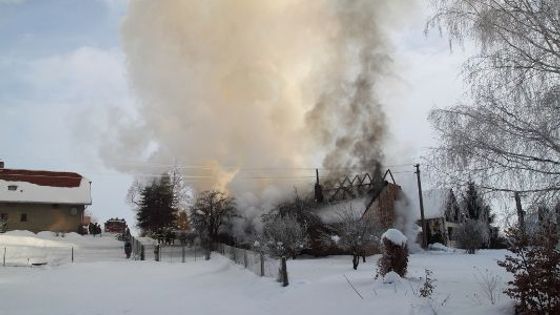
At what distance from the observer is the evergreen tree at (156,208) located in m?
50.8

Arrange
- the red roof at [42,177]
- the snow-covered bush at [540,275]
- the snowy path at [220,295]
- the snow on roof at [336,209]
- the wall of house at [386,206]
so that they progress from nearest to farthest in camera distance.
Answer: the snow-covered bush at [540,275], the snowy path at [220,295], the snow on roof at [336,209], the wall of house at [386,206], the red roof at [42,177]

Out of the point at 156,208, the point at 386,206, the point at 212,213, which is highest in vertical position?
the point at 156,208

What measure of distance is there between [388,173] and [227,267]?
80.5 ft

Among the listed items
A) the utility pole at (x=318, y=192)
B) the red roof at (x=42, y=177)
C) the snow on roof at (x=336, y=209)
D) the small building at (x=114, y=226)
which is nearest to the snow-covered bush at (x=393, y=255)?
the snow on roof at (x=336, y=209)

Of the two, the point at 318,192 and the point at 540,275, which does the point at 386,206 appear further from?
the point at 540,275

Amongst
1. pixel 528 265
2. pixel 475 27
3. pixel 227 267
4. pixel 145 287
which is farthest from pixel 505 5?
pixel 227 267

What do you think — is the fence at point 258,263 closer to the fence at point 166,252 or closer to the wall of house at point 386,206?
the fence at point 166,252

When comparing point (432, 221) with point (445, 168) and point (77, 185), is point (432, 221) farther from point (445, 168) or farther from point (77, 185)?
point (445, 168)

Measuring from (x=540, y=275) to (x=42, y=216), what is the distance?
54466 millimetres

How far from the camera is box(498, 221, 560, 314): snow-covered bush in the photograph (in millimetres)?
8664

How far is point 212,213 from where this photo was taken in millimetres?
46438

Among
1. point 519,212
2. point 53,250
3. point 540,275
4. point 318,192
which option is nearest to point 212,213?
point 318,192

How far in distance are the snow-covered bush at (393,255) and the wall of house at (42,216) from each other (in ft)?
156

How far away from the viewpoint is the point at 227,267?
88.5 feet
